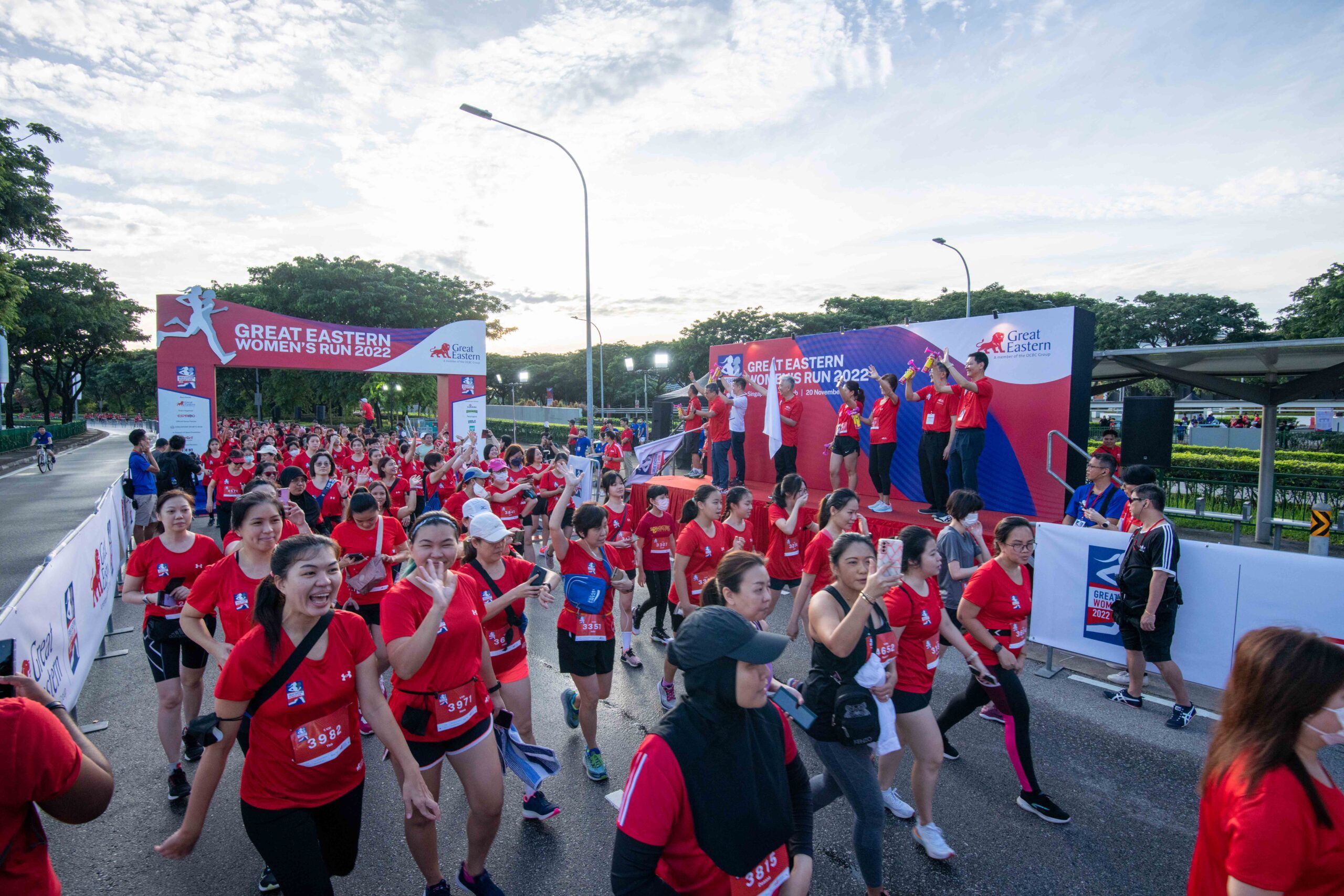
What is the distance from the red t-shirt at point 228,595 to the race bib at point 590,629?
1.78 m

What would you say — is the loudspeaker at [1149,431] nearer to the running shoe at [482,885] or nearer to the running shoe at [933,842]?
the running shoe at [933,842]

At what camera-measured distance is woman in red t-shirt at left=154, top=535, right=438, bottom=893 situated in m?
2.44

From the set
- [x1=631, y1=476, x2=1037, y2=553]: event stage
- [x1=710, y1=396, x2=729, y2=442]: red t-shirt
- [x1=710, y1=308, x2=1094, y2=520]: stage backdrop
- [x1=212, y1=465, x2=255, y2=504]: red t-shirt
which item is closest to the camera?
[x1=631, y1=476, x2=1037, y2=553]: event stage

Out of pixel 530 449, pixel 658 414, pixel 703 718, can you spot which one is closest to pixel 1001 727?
pixel 703 718

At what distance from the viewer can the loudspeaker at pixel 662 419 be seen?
18.5 m

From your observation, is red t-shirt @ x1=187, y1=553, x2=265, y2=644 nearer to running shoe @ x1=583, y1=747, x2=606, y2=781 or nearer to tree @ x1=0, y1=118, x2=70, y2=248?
running shoe @ x1=583, y1=747, x2=606, y2=781

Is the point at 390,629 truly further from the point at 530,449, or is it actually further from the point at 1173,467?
the point at 1173,467

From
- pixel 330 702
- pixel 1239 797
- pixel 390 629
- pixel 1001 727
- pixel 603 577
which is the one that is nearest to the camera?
pixel 1239 797

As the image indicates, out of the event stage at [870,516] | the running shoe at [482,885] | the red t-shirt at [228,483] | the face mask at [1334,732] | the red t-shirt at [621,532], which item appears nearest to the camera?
the face mask at [1334,732]

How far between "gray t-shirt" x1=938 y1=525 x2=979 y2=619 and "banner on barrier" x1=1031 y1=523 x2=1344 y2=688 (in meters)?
1.16

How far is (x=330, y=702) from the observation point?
257cm

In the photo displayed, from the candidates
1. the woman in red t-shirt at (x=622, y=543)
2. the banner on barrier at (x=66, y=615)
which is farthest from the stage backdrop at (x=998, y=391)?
the banner on barrier at (x=66, y=615)

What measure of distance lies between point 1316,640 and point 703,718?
1598 mm

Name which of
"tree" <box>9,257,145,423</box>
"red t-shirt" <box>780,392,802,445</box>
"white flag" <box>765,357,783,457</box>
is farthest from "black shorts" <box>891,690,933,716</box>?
"tree" <box>9,257,145,423</box>
